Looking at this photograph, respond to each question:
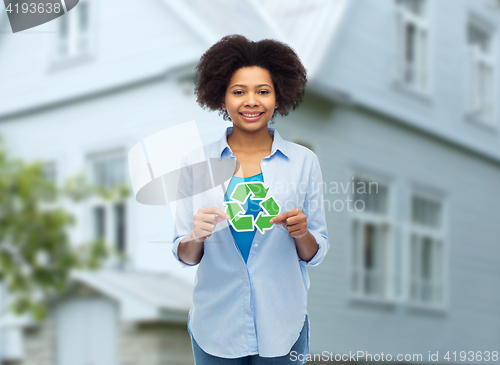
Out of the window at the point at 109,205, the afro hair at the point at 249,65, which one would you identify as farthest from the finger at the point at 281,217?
the window at the point at 109,205

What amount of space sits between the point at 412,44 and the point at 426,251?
2.06 meters

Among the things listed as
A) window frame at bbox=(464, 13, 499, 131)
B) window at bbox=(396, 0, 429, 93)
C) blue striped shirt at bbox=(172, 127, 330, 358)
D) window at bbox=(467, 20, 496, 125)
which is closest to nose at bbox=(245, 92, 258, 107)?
blue striped shirt at bbox=(172, 127, 330, 358)

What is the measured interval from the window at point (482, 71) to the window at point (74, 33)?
4.10 metres

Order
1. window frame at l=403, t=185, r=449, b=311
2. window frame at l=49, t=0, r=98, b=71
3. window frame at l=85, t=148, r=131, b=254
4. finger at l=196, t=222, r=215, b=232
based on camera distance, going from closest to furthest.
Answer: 1. finger at l=196, t=222, r=215, b=232
2. window frame at l=85, t=148, r=131, b=254
3. window frame at l=49, t=0, r=98, b=71
4. window frame at l=403, t=185, r=449, b=311

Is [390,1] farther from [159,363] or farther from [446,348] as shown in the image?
[159,363]

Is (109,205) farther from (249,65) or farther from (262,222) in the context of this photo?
(262,222)

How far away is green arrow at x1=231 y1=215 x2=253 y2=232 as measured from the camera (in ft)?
4.25

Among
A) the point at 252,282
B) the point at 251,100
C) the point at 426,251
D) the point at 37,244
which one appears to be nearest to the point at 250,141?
the point at 251,100

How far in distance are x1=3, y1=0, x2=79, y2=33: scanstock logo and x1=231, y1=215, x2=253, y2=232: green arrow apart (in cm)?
279

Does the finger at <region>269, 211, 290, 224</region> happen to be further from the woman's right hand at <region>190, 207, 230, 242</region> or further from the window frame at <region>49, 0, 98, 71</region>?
the window frame at <region>49, 0, 98, 71</region>

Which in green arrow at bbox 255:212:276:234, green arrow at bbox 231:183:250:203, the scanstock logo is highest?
the scanstock logo

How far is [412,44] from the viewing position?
6.82m

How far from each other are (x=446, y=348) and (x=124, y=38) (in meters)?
4.13

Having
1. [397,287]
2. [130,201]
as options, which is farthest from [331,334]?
[130,201]
